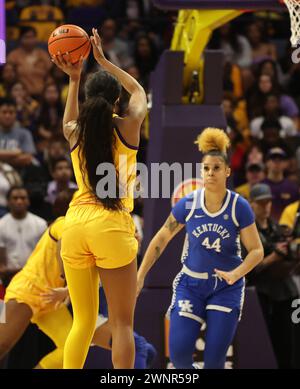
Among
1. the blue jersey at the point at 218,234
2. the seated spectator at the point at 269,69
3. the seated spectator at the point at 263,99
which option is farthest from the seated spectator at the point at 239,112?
the blue jersey at the point at 218,234

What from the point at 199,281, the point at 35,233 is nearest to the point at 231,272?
the point at 199,281

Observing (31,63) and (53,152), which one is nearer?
(53,152)

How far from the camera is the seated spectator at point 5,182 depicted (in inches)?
395

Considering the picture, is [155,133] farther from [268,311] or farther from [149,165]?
[268,311]

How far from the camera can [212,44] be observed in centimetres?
1352

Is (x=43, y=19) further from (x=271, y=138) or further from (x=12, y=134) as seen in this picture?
(x=271, y=138)

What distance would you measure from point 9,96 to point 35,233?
314 centimetres

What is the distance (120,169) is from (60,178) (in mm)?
4262

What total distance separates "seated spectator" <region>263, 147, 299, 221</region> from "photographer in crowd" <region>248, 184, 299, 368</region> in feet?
4.29

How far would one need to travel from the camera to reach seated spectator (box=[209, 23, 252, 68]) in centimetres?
1353

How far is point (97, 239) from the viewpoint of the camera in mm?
5906

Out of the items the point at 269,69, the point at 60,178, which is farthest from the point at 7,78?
the point at 269,69

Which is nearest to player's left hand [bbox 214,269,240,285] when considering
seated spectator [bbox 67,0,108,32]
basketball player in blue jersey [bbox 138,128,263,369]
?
basketball player in blue jersey [bbox 138,128,263,369]

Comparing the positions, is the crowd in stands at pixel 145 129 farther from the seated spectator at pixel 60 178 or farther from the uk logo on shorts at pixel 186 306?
the uk logo on shorts at pixel 186 306
